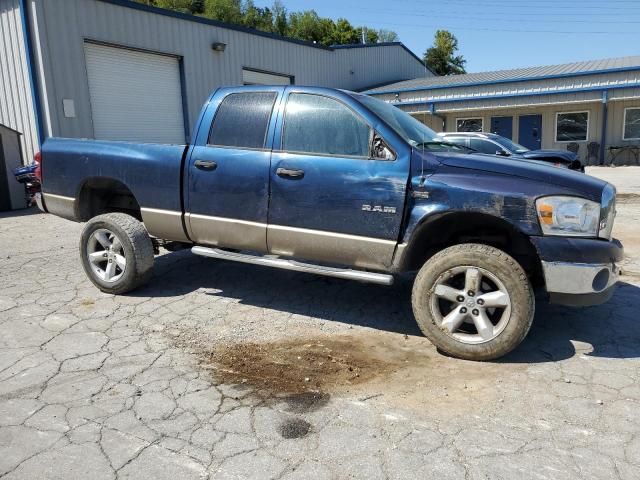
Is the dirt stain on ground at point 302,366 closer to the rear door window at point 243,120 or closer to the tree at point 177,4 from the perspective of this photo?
the rear door window at point 243,120

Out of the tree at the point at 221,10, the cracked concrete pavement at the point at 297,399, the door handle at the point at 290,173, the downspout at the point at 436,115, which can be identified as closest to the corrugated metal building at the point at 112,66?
the cracked concrete pavement at the point at 297,399

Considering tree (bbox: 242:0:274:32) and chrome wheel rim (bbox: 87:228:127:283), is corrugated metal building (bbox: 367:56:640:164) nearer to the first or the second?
chrome wheel rim (bbox: 87:228:127:283)

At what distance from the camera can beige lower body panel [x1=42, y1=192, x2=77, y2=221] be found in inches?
212

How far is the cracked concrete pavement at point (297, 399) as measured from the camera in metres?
2.60

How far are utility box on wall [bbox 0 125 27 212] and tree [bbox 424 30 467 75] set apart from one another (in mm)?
56679

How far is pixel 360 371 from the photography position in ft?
11.9

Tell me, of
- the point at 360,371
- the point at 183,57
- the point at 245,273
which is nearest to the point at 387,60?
the point at 183,57

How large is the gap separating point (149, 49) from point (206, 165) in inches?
460

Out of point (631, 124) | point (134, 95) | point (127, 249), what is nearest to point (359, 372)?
point (127, 249)

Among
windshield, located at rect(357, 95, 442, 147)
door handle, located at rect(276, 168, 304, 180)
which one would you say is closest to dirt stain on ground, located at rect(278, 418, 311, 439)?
door handle, located at rect(276, 168, 304, 180)

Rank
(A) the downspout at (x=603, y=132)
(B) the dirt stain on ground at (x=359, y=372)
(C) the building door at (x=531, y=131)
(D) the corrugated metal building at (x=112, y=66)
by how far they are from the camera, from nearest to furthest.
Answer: (B) the dirt stain on ground at (x=359, y=372) → (D) the corrugated metal building at (x=112, y=66) → (A) the downspout at (x=603, y=132) → (C) the building door at (x=531, y=131)

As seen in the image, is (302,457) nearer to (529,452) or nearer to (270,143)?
(529,452)

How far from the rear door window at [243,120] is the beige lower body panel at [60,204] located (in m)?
1.82

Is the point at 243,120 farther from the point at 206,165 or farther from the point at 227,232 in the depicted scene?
the point at 227,232
